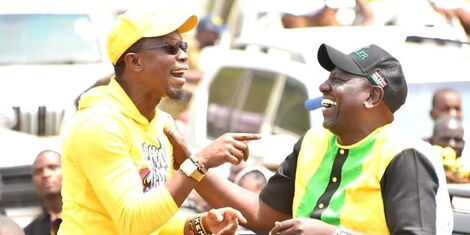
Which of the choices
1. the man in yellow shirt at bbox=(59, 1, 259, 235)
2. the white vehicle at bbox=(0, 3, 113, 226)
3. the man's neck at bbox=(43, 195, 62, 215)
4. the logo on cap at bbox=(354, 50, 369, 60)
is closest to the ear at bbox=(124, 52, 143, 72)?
the man in yellow shirt at bbox=(59, 1, 259, 235)

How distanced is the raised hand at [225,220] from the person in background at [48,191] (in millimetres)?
3700

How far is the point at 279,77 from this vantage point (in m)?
12.5

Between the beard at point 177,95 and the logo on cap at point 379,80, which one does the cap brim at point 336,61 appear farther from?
the beard at point 177,95

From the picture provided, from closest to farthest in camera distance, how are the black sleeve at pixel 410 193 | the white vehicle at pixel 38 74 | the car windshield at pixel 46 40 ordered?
the black sleeve at pixel 410 193 < the white vehicle at pixel 38 74 < the car windshield at pixel 46 40

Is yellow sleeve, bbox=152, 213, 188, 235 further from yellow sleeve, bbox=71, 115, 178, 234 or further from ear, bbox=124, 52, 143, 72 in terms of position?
ear, bbox=124, 52, 143, 72

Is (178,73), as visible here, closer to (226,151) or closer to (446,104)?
(226,151)

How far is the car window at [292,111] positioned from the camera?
11.9m

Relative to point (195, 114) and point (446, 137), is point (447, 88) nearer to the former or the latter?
point (446, 137)

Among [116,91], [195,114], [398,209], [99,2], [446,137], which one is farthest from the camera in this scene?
[99,2]

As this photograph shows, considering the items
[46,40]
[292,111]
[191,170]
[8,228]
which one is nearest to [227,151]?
[191,170]

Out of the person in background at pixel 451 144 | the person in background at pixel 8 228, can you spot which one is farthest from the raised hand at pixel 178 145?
the person in background at pixel 451 144

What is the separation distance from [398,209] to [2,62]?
907cm

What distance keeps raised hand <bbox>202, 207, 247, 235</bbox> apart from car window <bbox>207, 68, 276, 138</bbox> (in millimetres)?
6783

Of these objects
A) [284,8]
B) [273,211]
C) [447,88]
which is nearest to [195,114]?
[284,8]
